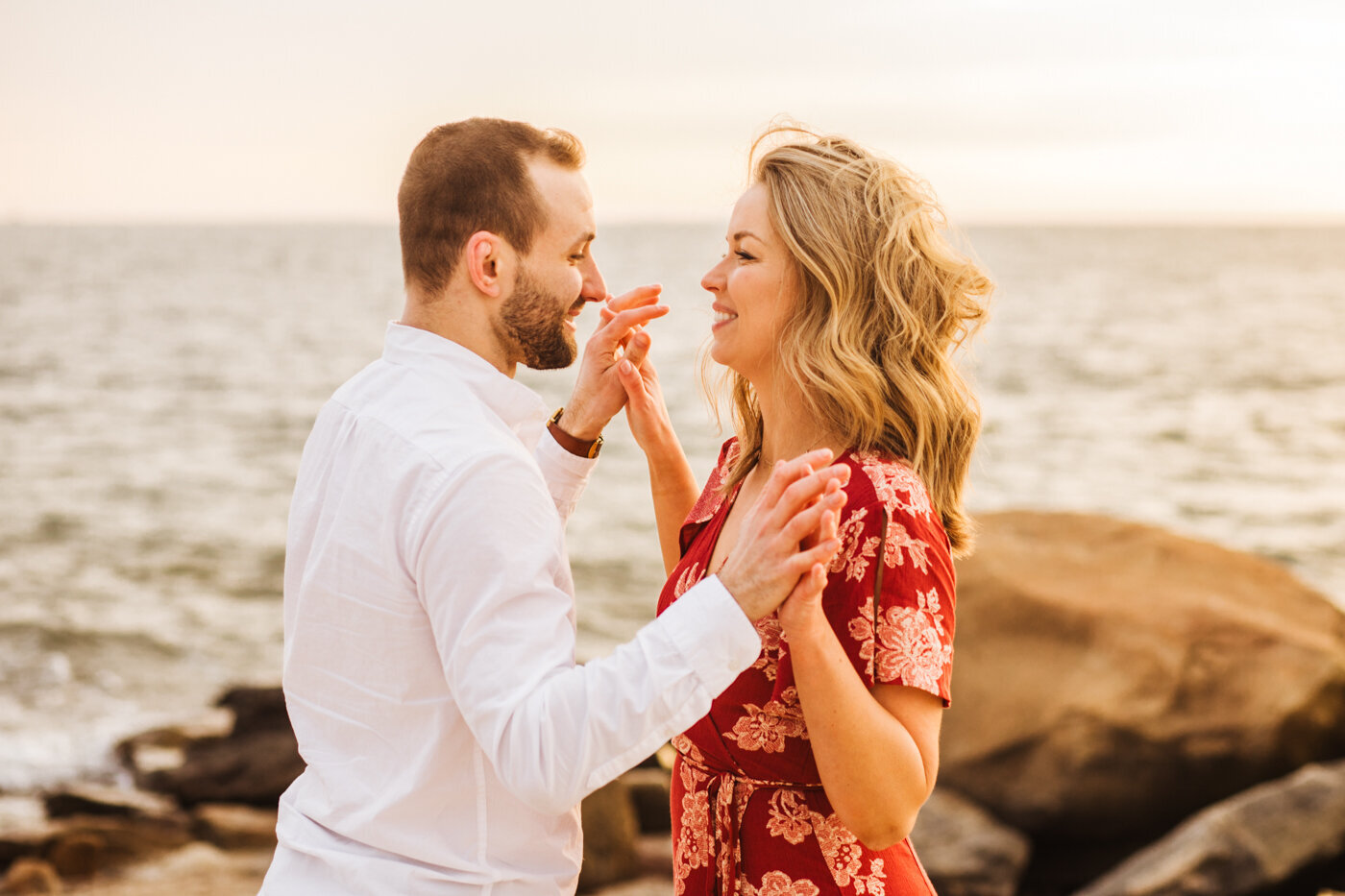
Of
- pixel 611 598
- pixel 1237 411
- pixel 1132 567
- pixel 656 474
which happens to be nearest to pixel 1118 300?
pixel 1237 411

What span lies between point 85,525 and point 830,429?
16.1 m

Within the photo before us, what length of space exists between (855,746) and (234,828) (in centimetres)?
653

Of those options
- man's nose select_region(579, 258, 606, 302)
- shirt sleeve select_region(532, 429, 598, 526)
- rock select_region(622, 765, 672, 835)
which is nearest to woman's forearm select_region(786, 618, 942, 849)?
man's nose select_region(579, 258, 606, 302)

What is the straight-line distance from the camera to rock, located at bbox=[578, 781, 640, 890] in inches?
261

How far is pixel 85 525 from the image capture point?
646 inches

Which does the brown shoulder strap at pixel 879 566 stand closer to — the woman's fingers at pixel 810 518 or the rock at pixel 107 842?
the woman's fingers at pixel 810 518

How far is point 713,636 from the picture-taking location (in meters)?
2.05

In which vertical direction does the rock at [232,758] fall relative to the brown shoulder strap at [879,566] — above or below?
below

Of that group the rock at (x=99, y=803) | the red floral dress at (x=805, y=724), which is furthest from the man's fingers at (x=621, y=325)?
the rock at (x=99, y=803)

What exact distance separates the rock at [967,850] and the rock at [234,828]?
4026mm

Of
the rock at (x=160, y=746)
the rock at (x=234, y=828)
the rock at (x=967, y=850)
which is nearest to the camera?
the rock at (x=967, y=850)

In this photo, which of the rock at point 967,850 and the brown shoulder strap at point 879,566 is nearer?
the brown shoulder strap at point 879,566

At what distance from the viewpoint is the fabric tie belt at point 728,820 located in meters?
2.59

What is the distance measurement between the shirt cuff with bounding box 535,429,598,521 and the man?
557 mm
